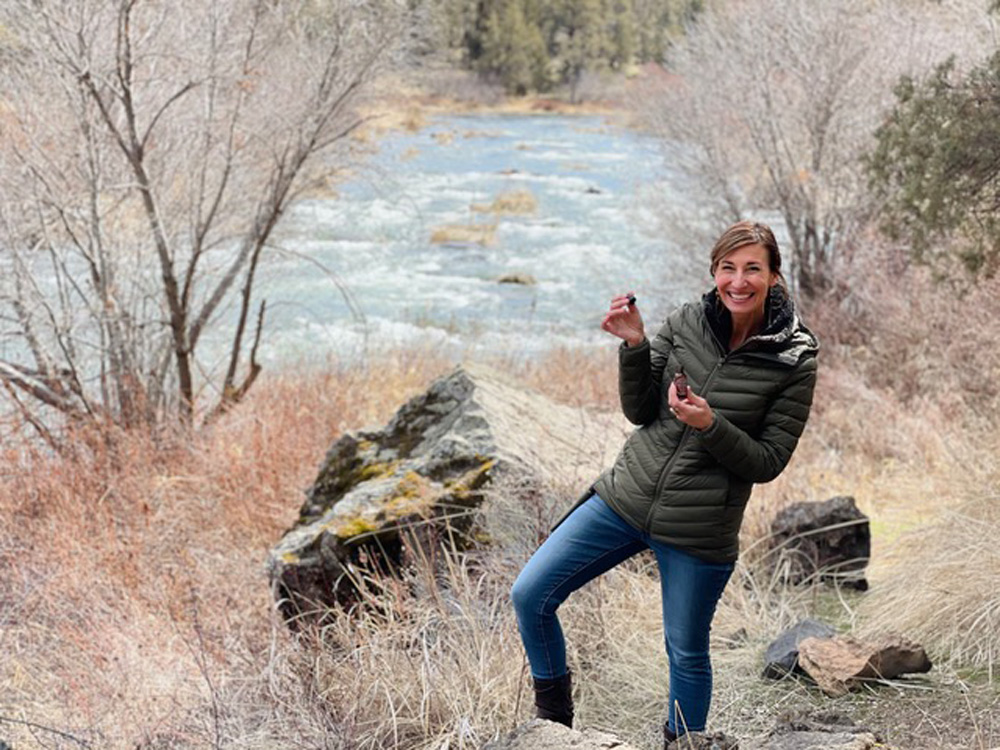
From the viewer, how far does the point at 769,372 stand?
9.60ft

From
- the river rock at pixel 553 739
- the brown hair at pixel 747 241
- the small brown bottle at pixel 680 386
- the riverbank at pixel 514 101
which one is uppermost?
the riverbank at pixel 514 101

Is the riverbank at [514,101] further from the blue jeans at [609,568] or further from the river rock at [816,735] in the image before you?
the river rock at [816,735]

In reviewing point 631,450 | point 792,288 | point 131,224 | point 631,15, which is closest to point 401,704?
point 631,450

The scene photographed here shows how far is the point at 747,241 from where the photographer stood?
292 cm


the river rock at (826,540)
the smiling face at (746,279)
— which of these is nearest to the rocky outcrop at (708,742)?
the smiling face at (746,279)

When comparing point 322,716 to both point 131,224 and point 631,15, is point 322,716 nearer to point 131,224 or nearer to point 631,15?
point 131,224

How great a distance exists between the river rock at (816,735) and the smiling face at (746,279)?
1.10 m

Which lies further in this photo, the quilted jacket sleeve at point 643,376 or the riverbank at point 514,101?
the riverbank at point 514,101

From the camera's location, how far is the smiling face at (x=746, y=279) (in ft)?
9.57

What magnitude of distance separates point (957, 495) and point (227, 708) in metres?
3.79

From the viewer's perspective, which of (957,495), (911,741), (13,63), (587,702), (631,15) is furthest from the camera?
(631,15)

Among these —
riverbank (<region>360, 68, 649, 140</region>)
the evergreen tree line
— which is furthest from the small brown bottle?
the evergreen tree line

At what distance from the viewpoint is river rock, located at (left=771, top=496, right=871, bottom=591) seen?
5434 millimetres

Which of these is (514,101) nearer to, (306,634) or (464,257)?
(464,257)
